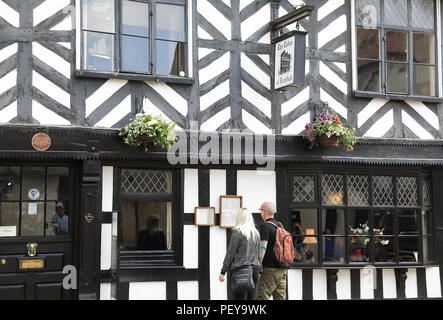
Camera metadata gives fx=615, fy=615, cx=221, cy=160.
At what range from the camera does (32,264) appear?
782 centimetres

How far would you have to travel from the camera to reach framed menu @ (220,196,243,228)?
28.1 feet

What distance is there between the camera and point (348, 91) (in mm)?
9328

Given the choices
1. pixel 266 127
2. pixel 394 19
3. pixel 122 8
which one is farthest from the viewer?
pixel 394 19

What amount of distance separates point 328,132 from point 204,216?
2109 millimetres

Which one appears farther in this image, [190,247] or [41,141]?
[190,247]

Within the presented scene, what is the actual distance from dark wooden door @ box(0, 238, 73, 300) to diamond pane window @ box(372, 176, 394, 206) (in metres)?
4.59

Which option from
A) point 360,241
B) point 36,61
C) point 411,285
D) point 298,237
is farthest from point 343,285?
point 36,61

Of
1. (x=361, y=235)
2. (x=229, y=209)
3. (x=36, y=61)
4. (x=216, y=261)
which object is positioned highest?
(x=36, y=61)

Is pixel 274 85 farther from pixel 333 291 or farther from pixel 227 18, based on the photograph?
pixel 333 291

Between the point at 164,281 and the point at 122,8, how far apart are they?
12.2ft

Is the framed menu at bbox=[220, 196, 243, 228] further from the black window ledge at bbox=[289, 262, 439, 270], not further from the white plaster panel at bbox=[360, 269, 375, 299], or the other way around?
the white plaster panel at bbox=[360, 269, 375, 299]

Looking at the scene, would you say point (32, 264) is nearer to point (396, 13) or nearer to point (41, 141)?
point (41, 141)

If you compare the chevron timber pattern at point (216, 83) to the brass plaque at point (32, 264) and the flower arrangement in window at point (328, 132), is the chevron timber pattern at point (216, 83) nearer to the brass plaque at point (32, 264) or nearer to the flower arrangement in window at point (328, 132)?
the flower arrangement in window at point (328, 132)
